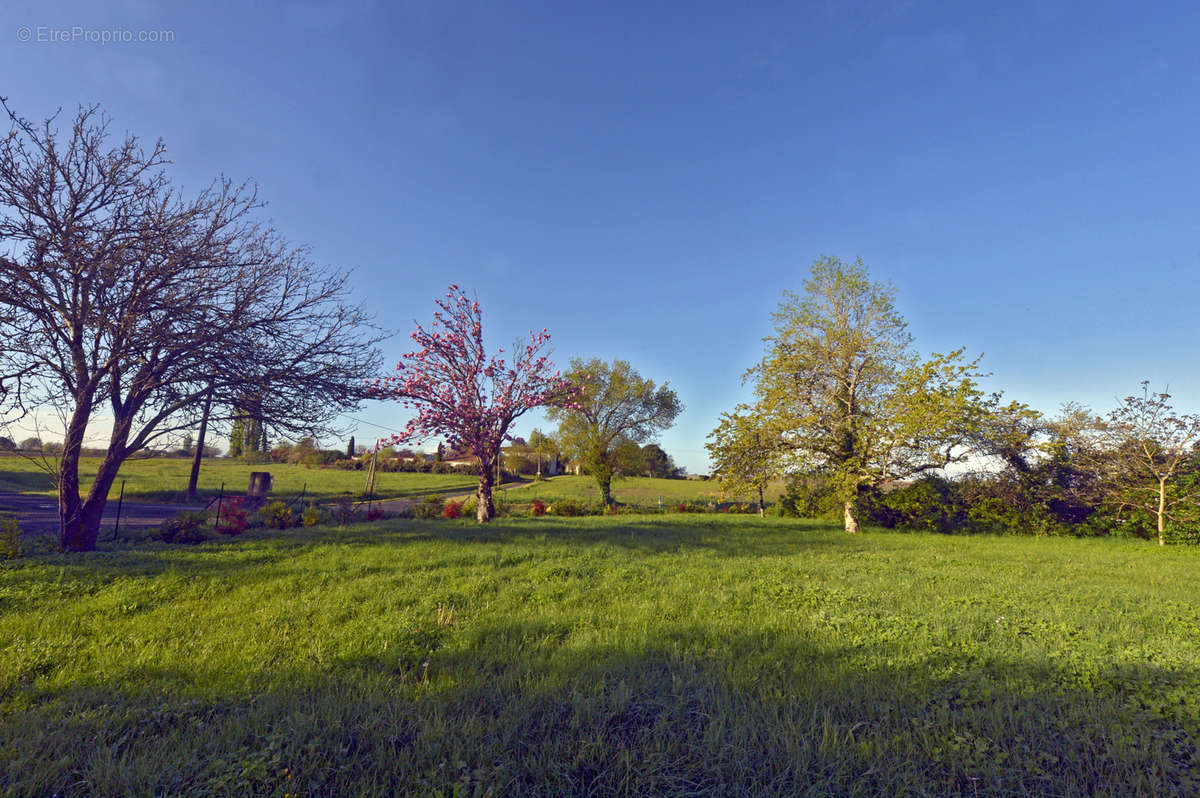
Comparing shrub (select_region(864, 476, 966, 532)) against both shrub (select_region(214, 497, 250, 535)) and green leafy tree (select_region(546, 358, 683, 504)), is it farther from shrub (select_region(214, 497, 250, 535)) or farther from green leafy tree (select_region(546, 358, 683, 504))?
shrub (select_region(214, 497, 250, 535))

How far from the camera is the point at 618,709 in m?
3.70

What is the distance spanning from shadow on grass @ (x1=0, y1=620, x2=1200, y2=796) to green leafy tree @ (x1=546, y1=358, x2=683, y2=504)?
2715cm

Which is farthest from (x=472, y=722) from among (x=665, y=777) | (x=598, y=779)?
(x=665, y=777)

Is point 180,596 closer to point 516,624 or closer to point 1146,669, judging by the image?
point 516,624

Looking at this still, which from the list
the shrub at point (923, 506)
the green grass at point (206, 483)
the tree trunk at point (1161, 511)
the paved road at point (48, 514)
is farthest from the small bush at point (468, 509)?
the tree trunk at point (1161, 511)

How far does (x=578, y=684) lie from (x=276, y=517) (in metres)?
16.5

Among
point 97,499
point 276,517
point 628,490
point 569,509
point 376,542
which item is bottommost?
point 628,490

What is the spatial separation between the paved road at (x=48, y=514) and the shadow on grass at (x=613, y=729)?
595 inches

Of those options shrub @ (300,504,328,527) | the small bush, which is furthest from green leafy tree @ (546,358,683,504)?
shrub @ (300,504,328,527)

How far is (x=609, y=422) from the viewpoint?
3375cm

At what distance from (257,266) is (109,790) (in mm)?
11363

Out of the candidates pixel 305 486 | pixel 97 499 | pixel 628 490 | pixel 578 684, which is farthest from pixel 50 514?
pixel 628 490

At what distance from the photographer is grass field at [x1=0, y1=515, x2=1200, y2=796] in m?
3.01

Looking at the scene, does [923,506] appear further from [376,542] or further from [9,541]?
[9,541]
